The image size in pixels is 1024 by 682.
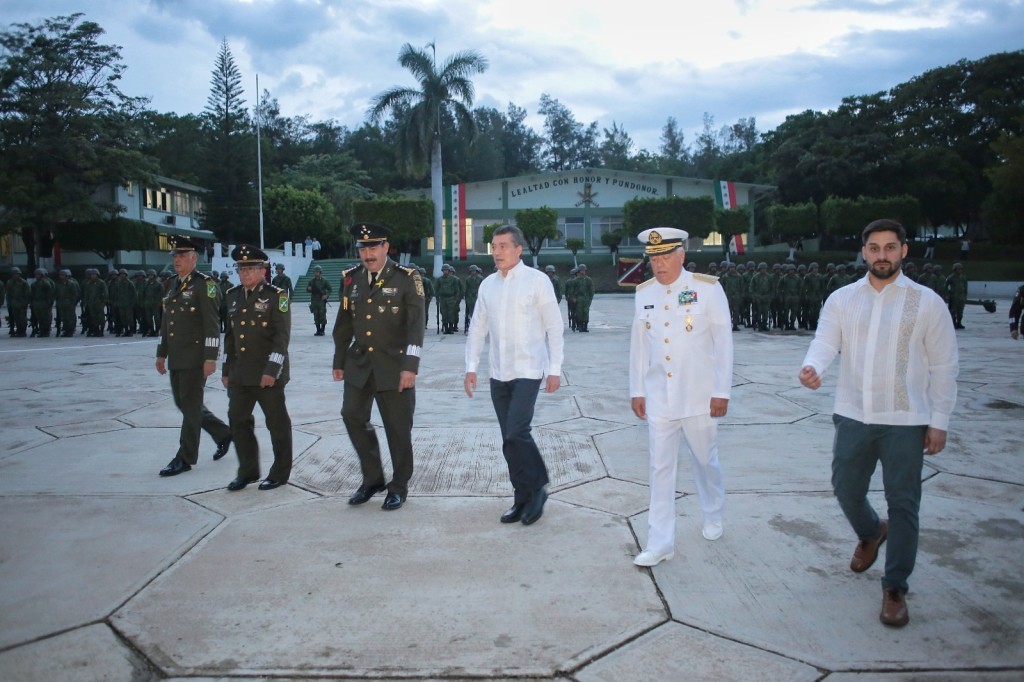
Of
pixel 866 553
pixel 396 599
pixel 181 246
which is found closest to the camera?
pixel 396 599

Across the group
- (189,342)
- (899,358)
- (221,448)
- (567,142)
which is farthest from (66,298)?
(567,142)

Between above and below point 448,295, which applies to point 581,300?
below

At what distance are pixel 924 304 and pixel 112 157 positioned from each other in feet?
141

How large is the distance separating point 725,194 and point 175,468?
48430 millimetres

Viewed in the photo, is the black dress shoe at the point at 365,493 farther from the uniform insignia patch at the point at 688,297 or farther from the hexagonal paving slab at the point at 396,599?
the uniform insignia patch at the point at 688,297

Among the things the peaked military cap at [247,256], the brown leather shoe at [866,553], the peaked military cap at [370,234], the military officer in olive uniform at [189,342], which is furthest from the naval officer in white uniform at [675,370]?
the military officer in olive uniform at [189,342]

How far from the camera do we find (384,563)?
13.9 feet

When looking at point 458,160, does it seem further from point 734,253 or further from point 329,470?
point 329,470

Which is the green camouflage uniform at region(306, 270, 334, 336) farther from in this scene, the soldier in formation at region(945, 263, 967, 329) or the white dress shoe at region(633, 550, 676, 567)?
the white dress shoe at region(633, 550, 676, 567)

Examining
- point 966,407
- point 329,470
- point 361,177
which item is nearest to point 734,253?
point 361,177

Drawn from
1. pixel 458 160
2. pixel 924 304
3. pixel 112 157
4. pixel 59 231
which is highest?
pixel 458 160

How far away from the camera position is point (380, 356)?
523 centimetres

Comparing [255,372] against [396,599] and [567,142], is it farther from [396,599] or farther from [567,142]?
[567,142]

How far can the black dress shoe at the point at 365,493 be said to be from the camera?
17.4ft
